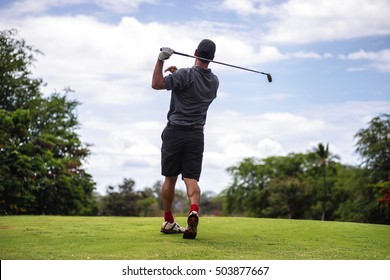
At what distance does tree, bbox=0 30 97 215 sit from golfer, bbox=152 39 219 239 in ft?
65.6

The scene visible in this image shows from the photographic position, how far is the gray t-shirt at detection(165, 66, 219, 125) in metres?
7.95

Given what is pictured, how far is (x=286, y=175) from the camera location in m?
88.6

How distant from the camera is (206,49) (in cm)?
809

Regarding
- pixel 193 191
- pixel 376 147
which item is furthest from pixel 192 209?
pixel 376 147

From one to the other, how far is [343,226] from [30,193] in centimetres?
2480

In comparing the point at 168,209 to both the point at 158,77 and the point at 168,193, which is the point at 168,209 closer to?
the point at 168,193

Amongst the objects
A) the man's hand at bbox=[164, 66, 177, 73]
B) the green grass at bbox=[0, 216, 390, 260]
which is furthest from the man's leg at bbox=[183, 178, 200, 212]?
the man's hand at bbox=[164, 66, 177, 73]

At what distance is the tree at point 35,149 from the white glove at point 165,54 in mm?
20621

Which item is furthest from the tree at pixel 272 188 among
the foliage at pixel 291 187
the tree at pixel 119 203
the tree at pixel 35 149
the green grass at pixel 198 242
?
the green grass at pixel 198 242

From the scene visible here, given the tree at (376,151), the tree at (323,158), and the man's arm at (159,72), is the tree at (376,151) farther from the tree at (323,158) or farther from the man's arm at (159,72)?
the man's arm at (159,72)

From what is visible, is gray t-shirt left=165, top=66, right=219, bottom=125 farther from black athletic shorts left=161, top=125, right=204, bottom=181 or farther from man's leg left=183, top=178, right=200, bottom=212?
man's leg left=183, top=178, right=200, bottom=212

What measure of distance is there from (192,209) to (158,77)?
1684 millimetres

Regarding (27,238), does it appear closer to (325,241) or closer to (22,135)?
(325,241)
